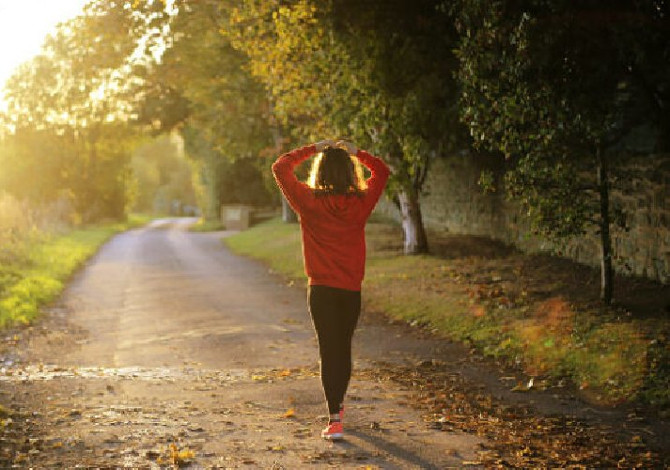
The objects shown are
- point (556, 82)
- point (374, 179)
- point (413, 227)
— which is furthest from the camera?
point (413, 227)

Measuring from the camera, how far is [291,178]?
6727 millimetres

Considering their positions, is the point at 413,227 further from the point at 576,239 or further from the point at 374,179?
the point at 374,179

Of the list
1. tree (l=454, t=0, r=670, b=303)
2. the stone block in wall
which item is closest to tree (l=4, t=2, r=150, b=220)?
the stone block in wall

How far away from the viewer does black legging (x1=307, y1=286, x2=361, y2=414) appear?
6.67m

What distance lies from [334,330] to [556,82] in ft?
19.7

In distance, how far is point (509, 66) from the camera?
36.9ft

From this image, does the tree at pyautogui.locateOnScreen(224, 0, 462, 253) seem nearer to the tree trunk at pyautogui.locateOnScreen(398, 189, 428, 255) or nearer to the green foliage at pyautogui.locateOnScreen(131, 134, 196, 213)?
the tree trunk at pyautogui.locateOnScreen(398, 189, 428, 255)

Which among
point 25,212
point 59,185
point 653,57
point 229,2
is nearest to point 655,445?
point 653,57

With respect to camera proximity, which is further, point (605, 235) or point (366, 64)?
point (366, 64)

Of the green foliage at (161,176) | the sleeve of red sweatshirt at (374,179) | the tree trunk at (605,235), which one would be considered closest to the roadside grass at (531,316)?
the tree trunk at (605,235)

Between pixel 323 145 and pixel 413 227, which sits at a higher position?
pixel 323 145

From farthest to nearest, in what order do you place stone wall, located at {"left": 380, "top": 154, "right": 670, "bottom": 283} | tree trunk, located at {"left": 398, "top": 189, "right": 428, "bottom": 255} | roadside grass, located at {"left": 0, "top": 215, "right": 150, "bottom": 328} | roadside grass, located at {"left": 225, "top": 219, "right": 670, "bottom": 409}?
tree trunk, located at {"left": 398, "top": 189, "right": 428, "bottom": 255}, roadside grass, located at {"left": 0, "top": 215, "right": 150, "bottom": 328}, stone wall, located at {"left": 380, "top": 154, "right": 670, "bottom": 283}, roadside grass, located at {"left": 225, "top": 219, "right": 670, "bottom": 409}

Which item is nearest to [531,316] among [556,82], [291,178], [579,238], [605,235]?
[605,235]

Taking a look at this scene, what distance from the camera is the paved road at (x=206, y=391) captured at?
638cm
